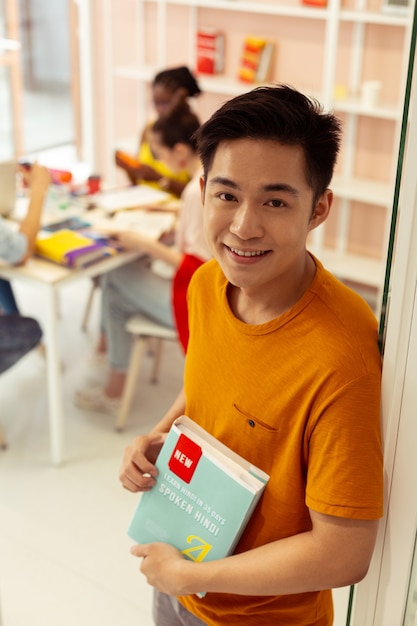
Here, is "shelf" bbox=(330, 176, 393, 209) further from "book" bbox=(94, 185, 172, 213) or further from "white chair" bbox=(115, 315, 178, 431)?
"white chair" bbox=(115, 315, 178, 431)

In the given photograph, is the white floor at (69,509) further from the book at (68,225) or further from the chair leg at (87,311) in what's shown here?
the book at (68,225)

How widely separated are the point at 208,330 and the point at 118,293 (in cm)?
206

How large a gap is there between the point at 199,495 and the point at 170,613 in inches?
12.8

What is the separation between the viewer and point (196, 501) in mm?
1140

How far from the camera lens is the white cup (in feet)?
13.3

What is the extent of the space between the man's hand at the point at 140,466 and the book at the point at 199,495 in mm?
15

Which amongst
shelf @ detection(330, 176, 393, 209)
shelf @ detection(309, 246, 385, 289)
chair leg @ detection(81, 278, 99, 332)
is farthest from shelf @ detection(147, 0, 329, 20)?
chair leg @ detection(81, 278, 99, 332)

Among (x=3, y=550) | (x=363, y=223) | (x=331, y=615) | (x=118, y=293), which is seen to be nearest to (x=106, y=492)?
(x=3, y=550)

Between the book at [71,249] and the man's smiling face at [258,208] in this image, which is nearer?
the man's smiling face at [258,208]

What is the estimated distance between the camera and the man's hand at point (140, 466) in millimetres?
1220

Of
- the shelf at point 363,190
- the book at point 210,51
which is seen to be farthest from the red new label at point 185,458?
the book at point 210,51

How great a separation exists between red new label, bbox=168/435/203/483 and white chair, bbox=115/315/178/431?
72.5 inches

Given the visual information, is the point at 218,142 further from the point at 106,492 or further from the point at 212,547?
the point at 106,492

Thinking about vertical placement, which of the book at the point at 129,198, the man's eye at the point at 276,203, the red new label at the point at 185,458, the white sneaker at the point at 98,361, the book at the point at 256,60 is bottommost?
the white sneaker at the point at 98,361
